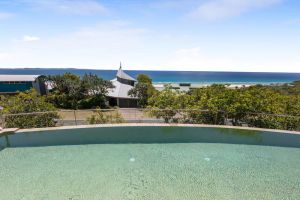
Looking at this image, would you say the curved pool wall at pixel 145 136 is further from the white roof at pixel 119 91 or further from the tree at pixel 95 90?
the tree at pixel 95 90

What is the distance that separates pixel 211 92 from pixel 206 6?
4554 millimetres

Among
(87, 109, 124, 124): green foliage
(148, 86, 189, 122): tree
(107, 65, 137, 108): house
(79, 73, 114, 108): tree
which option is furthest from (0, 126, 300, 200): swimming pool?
(79, 73, 114, 108): tree

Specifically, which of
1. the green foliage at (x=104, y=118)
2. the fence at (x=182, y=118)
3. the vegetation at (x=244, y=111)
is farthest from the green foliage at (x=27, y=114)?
the vegetation at (x=244, y=111)

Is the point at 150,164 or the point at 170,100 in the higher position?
the point at 170,100

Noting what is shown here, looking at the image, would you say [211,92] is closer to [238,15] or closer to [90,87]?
[238,15]

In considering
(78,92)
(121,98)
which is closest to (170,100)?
(121,98)

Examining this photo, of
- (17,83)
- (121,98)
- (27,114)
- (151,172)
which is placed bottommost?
(121,98)

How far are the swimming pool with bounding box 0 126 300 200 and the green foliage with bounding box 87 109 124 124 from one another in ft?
4.21

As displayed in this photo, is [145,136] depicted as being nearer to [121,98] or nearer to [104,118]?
[104,118]

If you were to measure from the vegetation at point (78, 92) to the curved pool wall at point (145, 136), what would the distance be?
23.3 metres

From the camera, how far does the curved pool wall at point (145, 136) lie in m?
7.75

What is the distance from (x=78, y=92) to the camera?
102 feet

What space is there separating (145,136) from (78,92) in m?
25.2

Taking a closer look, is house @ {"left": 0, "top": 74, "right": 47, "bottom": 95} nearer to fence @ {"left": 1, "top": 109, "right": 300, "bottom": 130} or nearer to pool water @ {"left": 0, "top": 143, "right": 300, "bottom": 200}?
fence @ {"left": 1, "top": 109, "right": 300, "bottom": 130}
